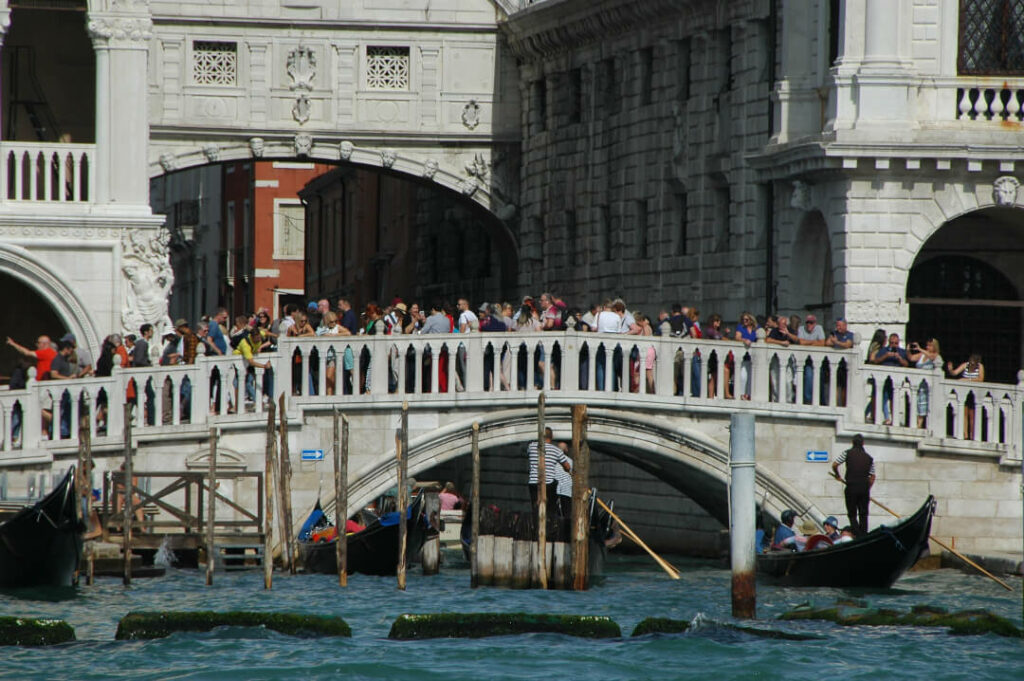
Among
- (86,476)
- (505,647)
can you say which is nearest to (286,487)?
(86,476)

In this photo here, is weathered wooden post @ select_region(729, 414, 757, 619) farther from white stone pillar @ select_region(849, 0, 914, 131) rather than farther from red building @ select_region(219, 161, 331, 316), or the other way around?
red building @ select_region(219, 161, 331, 316)

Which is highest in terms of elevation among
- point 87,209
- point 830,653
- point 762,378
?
point 87,209

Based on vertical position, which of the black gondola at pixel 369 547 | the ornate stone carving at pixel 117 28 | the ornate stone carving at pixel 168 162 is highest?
the ornate stone carving at pixel 117 28

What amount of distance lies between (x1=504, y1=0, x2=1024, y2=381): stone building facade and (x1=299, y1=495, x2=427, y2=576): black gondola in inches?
199

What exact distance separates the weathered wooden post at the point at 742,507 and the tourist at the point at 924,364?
4.36 meters

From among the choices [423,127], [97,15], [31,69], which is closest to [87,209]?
[97,15]

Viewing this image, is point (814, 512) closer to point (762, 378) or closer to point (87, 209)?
point (762, 378)

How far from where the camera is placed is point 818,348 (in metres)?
24.2

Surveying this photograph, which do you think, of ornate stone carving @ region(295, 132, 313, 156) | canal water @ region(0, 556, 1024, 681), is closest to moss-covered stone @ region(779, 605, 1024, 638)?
canal water @ region(0, 556, 1024, 681)

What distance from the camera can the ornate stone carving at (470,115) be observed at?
108ft

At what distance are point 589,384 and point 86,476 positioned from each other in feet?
16.3

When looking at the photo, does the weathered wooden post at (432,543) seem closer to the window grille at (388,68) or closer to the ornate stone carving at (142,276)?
the ornate stone carving at (142,276)

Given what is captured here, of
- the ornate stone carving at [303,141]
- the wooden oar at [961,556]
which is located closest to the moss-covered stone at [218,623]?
the wooden oar at [961,556]

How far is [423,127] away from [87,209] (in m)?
6.41
